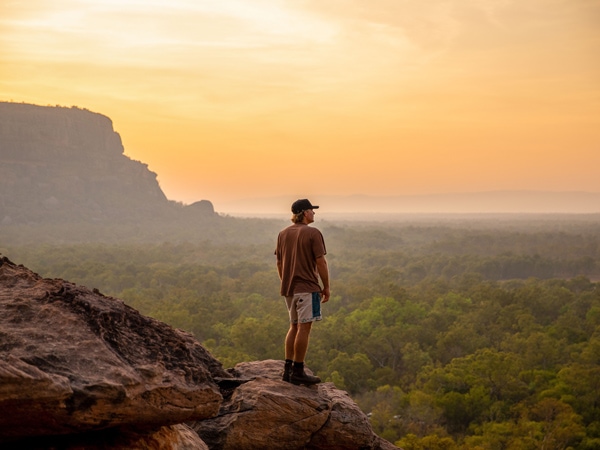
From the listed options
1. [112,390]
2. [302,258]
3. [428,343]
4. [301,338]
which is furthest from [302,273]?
[428,343]

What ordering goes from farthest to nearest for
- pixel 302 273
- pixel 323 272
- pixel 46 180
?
1. pixel 46 180
2. pixel 302 273
3. pixel 323 272

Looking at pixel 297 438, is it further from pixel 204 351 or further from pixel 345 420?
pixel 204 351

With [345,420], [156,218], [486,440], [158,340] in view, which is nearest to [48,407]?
[158,340]

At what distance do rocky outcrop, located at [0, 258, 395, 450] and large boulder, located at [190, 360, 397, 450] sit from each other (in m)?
0.01

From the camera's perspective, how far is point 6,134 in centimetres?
18988

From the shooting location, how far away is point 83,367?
577 centimetres

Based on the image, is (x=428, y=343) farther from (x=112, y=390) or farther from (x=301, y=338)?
(x=112, y=390)

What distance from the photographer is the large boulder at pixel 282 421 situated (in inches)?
326

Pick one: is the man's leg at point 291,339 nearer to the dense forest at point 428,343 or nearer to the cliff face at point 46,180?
the dense forest at point 428,343

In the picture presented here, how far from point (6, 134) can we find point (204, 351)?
20467 cm

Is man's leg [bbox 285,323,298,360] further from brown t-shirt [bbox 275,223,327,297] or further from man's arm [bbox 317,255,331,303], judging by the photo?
man's arm [bbox 317,255,331,303]

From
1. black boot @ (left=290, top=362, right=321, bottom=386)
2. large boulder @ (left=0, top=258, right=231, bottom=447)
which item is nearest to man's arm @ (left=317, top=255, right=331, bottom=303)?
black boot @ (left=290, top=362, right=321, bottom=386)

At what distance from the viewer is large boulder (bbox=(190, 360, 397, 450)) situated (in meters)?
8.28

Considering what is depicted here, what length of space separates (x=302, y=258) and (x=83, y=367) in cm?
352
